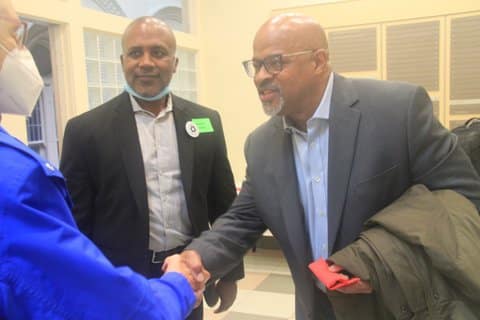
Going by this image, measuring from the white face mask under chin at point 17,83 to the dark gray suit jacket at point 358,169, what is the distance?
0.79 metres

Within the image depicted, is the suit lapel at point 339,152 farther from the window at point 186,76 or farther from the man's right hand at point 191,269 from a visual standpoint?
the window at point 186,76

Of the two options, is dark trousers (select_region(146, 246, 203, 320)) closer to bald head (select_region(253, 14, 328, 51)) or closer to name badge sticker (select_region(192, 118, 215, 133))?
name badge sticker (select_region(192, 118, 215, 133))

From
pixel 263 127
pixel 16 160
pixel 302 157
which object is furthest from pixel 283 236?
pixel 16 160

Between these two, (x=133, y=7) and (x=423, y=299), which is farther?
(x=133, y=7)

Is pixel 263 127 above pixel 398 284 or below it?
above

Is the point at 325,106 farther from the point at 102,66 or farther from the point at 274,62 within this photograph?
the point at 102,66

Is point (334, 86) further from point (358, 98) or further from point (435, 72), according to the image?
point (435, 72)

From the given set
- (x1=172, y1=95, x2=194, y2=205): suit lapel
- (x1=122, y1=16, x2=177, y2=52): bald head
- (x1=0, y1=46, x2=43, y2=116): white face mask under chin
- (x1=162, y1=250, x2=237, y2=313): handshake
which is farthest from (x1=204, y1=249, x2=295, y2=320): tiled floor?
(x1=0, y1=46, x2=43, y2=116): white face mask under chin

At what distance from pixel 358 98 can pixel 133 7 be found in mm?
3108

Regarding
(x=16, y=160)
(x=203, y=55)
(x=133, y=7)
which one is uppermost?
(x=133, y=7)

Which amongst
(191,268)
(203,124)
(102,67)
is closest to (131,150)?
(203,124)

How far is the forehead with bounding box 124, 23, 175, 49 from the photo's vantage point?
196 cm

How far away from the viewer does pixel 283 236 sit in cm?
160

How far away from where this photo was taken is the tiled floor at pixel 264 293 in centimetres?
343
